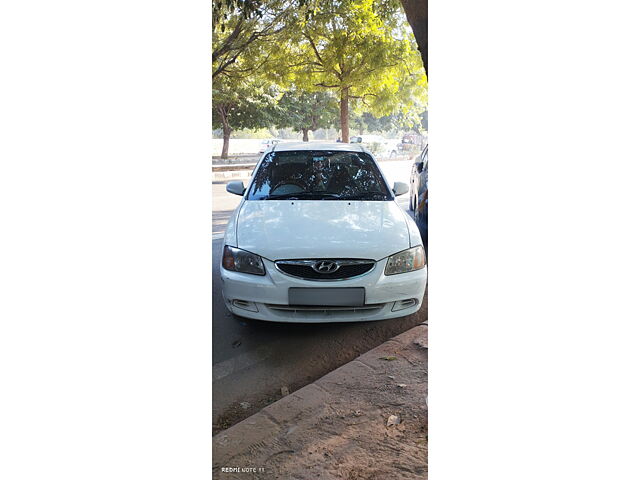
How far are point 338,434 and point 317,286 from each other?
86 centimetres

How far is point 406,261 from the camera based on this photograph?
3.18m

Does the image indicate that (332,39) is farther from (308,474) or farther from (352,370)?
(308,474)

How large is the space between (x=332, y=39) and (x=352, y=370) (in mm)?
2134

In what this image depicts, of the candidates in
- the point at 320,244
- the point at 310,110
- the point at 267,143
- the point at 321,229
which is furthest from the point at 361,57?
the point at 320,244

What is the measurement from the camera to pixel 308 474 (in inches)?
106

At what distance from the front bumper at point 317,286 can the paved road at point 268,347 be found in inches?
7.0

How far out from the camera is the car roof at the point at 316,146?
3.30m

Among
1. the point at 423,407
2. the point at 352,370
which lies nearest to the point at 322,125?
the point at 352,370

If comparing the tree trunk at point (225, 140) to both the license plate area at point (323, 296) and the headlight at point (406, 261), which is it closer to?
the license plate area at point (323, 296)

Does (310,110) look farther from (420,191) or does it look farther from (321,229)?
(420,191)

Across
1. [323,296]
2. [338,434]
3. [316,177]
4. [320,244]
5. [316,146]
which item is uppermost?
[316,146]

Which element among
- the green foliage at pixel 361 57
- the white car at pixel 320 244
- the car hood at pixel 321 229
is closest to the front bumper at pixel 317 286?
the white car at pixel 320 244

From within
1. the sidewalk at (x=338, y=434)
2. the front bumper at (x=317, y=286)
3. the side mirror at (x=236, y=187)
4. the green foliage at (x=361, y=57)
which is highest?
the green foliage at (x=361, y=57)

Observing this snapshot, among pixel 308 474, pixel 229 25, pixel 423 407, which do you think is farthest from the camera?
pixel 229 25
